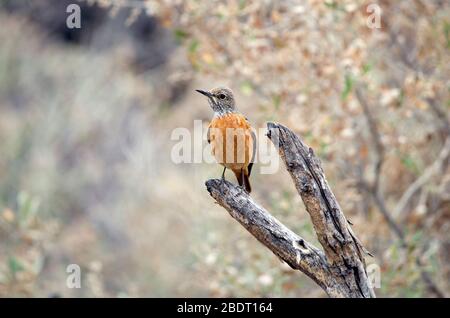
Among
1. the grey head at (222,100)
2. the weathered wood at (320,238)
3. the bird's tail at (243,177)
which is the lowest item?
the weathered wood at (320,238)

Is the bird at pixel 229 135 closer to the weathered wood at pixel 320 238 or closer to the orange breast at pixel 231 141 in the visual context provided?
the orange breast at pixel 231 141

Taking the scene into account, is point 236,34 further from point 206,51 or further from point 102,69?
point 102,69

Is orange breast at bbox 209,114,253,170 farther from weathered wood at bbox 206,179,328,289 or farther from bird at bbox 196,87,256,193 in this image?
weathered wood at bbox 206,179,328,289

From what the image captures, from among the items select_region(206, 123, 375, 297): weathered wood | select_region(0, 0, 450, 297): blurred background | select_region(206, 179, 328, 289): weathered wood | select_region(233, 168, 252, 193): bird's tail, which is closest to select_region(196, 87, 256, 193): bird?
select_region(233, 168, 252, 193): bird's tail

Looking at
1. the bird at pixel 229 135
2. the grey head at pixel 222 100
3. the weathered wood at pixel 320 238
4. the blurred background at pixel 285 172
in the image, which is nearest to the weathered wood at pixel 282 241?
the weathered wood at pixel 320 238

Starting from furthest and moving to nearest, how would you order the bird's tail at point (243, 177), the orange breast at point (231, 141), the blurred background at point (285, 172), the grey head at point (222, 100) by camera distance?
the blurred background at point (285, 172), the bird's tail at point (243, 177), the grey head at point (222, 100), the orange breast at point (231, 141)
